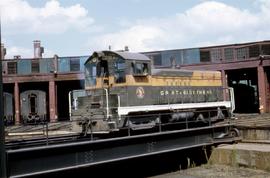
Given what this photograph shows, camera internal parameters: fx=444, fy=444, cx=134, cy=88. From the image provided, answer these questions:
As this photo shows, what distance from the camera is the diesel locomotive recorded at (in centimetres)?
1594

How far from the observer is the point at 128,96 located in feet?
54.6

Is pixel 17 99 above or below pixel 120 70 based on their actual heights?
below

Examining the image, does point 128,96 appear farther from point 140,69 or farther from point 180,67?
point 180,67

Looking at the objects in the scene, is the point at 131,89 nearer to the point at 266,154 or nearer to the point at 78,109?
the point at 78,109

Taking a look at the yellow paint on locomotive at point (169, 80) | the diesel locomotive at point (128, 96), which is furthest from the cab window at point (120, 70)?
the yellow paint on locomotive at point (169, 80)

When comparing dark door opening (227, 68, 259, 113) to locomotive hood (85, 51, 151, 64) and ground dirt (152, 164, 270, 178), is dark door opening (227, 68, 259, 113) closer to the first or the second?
locomotive hood (85, 51, 151, 64)

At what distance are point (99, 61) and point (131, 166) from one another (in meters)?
5.34

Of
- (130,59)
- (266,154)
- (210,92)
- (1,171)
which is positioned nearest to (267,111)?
(210,92)

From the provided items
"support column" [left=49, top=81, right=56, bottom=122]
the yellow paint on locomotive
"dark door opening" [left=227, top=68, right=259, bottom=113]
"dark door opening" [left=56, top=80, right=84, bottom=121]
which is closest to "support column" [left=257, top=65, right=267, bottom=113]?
"dark door opening" [left=227, top=68, right=259, bottom=113]

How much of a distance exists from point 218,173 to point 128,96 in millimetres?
5156

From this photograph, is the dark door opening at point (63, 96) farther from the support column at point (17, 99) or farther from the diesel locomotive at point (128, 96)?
the diesel locomotive at point (128, 96)

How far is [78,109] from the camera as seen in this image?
17062 millimetres

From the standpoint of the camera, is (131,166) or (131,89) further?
(131,89)

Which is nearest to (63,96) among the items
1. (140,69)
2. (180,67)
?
(180,67)
